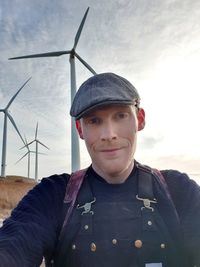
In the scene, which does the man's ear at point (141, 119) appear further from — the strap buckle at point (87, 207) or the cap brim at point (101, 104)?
the strap buckle at point (87, 207)

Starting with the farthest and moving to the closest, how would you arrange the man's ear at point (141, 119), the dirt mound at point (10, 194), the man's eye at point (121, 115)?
the dirt mound at point (10, 194), the man's ear at point (141, 119), the man's eye at point (121, 115)

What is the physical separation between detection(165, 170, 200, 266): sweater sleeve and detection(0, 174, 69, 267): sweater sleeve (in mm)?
1077

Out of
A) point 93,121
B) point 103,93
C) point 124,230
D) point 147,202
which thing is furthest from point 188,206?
point 103,93

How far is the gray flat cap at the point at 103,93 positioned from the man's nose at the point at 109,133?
22cm

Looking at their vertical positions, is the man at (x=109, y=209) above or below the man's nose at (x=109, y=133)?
below

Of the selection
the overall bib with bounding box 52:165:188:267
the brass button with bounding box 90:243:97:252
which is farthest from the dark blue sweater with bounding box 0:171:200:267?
the brass button with bounding box 90:243:97:252

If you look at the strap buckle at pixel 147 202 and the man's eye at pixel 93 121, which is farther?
the man's eye at pixel 93 121

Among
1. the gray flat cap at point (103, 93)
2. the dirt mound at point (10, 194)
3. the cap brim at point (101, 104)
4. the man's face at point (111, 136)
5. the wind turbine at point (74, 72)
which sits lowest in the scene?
the dirt mound at point (10, 194)

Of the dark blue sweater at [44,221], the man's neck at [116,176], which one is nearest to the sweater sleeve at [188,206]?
the dark blue sweater at [44,221]

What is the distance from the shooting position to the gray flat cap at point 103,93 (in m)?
2.98

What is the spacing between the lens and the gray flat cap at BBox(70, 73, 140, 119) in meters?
2.98

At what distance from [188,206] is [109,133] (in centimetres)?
97

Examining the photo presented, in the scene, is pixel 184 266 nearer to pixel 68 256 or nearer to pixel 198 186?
pixel 198 186

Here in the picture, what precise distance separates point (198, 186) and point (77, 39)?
27226mm
